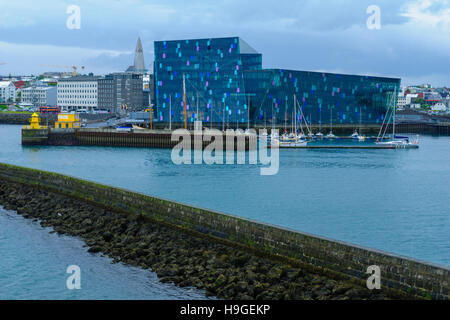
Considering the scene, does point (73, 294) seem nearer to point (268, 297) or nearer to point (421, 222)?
point (268, 297)

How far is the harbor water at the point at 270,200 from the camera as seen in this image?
18.5 meters

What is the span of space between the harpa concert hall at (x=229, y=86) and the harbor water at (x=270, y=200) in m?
26.0

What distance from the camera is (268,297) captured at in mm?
15320

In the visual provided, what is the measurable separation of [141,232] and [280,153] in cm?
3920

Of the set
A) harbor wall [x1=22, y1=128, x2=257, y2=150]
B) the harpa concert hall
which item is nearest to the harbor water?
harbor wall [x1=22, y1=128, x2=257, y2=150]

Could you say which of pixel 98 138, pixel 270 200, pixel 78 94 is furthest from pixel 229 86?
pixel 78 94

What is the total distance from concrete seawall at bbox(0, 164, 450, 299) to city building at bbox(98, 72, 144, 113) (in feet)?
443

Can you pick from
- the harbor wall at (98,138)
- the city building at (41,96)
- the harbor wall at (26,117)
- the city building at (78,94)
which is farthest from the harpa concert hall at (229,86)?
the city building at (41,96)

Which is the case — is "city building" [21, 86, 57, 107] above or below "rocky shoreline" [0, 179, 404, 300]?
above

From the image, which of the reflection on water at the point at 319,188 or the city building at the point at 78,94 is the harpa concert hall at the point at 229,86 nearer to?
the reflection on water at the point at 319,188

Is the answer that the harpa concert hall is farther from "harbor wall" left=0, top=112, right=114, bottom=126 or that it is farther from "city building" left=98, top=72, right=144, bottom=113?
"city building" left=98, top=72, right=144, bottom=113

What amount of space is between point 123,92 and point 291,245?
482 feet

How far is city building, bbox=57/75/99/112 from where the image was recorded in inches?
6545
